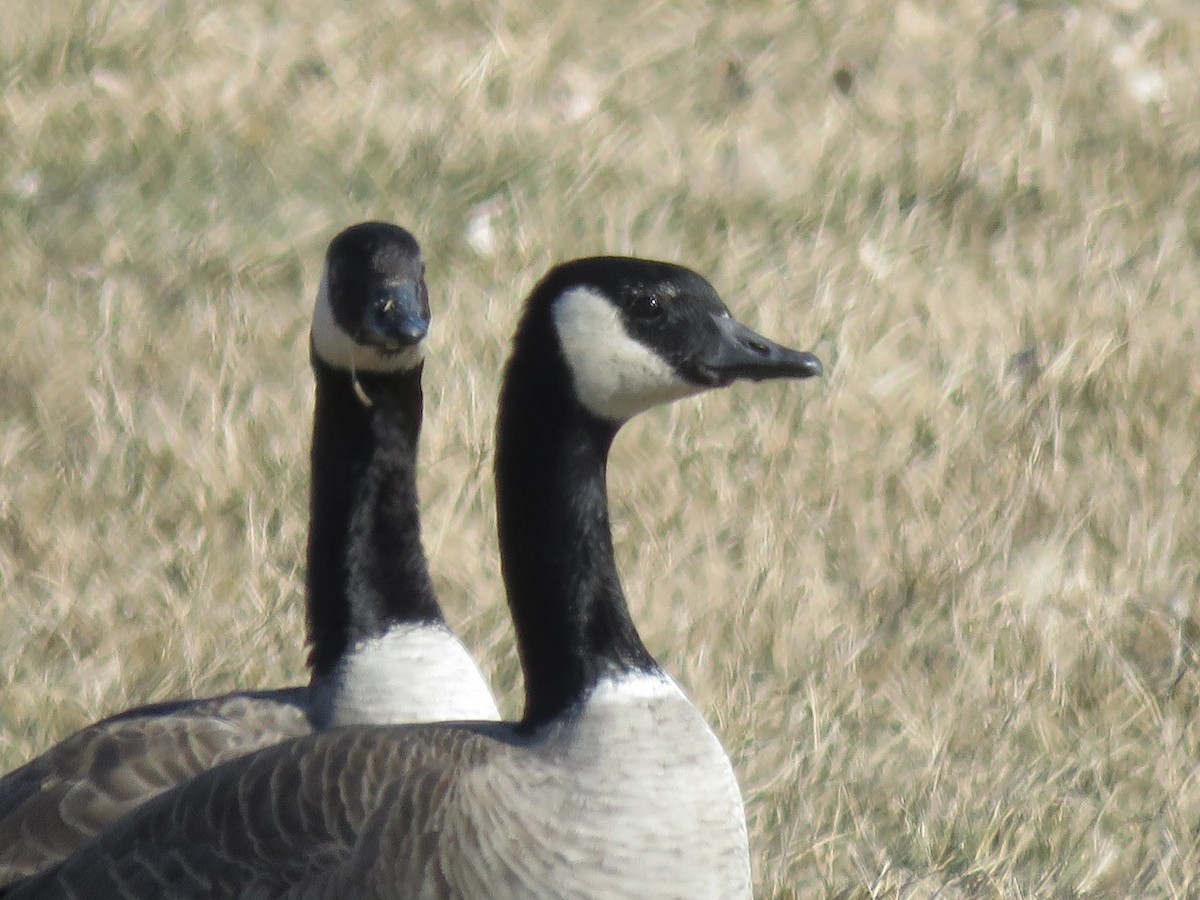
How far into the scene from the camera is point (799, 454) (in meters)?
6.03

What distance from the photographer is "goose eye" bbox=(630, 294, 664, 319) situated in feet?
11.6

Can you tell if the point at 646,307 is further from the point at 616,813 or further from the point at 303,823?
the point at 303,823

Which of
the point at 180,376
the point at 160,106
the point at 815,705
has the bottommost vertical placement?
the point at 815,705

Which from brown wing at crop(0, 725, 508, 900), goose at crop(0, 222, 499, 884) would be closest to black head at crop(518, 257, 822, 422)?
brown wing at crop(0, 725, 508, 900)

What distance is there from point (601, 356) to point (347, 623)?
3.88 feet

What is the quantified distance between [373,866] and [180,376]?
3.32 meters

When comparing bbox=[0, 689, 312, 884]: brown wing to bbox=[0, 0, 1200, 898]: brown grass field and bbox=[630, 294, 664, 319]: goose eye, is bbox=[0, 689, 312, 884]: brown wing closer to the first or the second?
bbox=[0, 0, 1200, 898]: brown grass field

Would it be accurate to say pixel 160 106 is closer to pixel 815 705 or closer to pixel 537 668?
pixel 815 705

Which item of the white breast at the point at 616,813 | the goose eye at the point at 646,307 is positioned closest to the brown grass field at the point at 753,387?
the white breast at the point at 616,813

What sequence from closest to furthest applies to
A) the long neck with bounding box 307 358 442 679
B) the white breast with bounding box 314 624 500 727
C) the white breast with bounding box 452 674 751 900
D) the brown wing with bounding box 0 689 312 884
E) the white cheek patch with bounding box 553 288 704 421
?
the white breast with bounding box 452 674 751 900 → the white cheek patch with bounding box 553 288 704 421 → the brown wing with bounding box 0 689 312 884 → the white breast with bounding box 314 624 500 727 → the long neck with bounding box 307 358 442 679

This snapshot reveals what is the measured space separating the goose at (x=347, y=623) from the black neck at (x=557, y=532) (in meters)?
0.67

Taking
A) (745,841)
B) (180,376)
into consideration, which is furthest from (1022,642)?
(180,376)

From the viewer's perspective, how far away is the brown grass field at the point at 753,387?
194 inches

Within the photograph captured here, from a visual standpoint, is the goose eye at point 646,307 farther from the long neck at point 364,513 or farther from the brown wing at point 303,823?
the long neck at point 364,513
